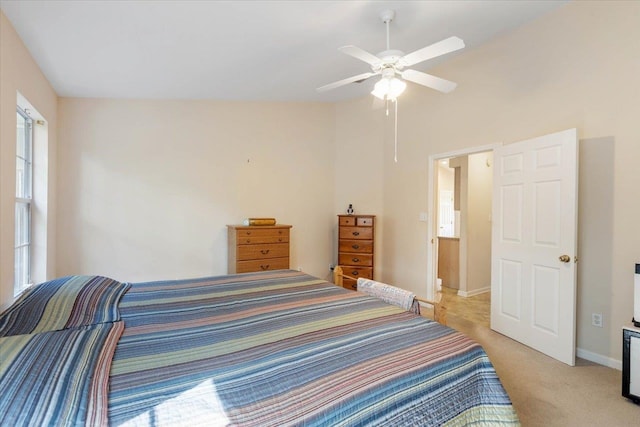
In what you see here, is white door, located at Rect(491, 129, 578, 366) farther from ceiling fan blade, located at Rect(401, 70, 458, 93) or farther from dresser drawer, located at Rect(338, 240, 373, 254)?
dresser drawer, located at Rect(338, 240, 373, 254)

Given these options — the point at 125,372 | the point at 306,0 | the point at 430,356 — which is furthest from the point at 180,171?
the point at 430,356

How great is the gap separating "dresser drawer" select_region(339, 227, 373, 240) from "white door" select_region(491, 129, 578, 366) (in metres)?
1.50

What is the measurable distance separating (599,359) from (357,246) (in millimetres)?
2512

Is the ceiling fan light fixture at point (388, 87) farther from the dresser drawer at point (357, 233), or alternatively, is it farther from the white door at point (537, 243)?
Answer: the dresser drawer at point (357, 233)

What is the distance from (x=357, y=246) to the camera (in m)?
4.17

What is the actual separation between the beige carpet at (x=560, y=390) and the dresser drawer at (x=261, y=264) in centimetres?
234

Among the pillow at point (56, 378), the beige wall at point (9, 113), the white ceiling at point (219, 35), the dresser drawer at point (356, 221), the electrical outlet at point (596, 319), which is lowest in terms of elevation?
the electrical outlet at point (596, 319)

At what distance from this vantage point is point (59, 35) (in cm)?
243

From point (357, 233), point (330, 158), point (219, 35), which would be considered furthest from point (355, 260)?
point (219, 35)

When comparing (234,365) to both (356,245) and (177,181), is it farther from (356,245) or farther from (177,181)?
(177,181)

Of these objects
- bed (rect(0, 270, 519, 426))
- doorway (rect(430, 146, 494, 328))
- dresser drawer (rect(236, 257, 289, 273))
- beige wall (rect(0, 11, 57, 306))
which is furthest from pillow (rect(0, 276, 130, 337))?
doorway (rect(430, 146, 494, 328))

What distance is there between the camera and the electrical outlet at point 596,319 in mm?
2430

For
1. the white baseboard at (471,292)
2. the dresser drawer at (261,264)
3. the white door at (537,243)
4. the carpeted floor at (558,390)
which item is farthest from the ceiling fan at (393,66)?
the white baseboard at (471,292)

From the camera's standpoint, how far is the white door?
2.43 metres
